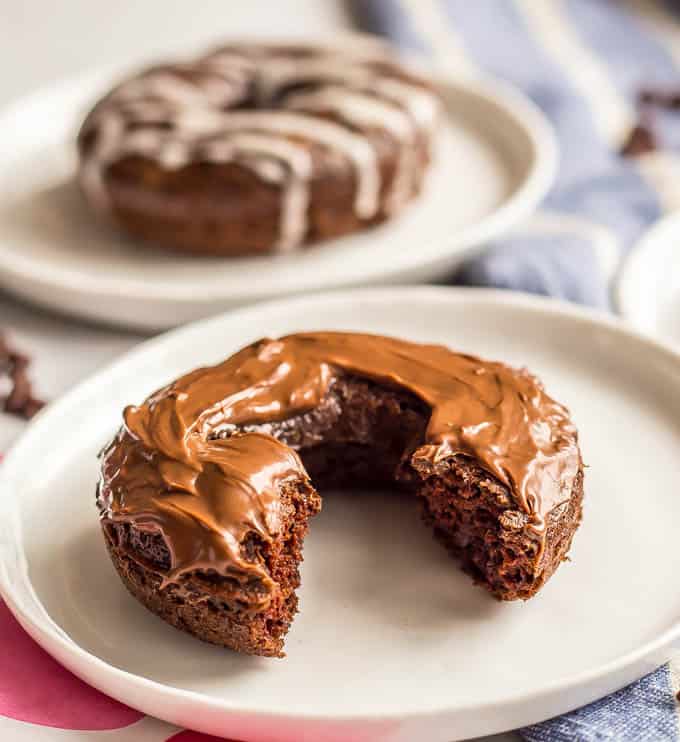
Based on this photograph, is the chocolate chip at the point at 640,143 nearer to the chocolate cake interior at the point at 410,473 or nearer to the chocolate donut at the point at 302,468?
the chocolate donut at the point at 302,468

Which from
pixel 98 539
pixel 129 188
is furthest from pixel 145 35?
pixel 98 539

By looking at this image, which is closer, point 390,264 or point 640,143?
point 390,264

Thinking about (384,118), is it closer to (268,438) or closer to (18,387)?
(18,387)

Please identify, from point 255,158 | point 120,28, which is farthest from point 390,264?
point 120,28

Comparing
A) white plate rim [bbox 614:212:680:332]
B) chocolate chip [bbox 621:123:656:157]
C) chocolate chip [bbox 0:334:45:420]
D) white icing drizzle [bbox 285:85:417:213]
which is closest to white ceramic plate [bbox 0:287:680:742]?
white plate rim [bbox 614:212:680:332]

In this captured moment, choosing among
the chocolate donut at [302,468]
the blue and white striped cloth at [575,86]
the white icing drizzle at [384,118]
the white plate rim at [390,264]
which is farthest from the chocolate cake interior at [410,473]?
the white icing drizzle at [384,118]

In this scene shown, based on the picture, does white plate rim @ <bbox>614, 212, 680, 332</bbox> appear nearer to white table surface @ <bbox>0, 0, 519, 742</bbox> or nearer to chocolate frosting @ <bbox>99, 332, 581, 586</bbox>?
chocolate frosting @ <bbox>99, 332, 581, 586</bbox>
